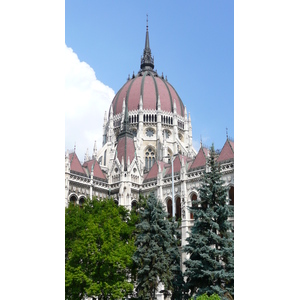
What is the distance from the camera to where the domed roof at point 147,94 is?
180 ft

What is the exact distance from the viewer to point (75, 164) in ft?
122

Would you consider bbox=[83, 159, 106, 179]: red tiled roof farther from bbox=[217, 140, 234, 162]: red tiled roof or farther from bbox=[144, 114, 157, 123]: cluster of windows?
bbox=[144, 114, 157, 123]: cluster of windows

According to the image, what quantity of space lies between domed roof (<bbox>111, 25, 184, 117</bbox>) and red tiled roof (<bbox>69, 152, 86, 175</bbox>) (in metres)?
18.4

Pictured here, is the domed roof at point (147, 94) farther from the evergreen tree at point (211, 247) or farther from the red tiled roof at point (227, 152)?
the evergreen tree at point (211, 247)

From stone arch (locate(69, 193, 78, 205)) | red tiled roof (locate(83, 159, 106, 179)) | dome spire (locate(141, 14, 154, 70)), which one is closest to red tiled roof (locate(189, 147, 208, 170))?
red tiled roof (locate(83, 159, 106, 179))

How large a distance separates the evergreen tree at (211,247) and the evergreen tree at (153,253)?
6.04ft

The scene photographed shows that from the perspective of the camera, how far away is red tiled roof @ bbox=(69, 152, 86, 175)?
3669 centimetres

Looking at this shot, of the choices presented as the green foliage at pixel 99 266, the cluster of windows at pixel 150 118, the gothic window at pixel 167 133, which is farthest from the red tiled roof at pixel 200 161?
the cluster of windows at pixel 150 118

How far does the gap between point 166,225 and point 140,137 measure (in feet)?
106

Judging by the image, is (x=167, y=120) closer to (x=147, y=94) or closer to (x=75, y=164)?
(x=147, y=94)

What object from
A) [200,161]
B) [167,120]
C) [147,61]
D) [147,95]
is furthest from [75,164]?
[147,61]

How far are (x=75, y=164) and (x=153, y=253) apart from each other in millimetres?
20004

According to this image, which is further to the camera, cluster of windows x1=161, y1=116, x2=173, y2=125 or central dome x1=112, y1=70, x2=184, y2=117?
central dome x1=112, y1=70, x2=184, y2=117
